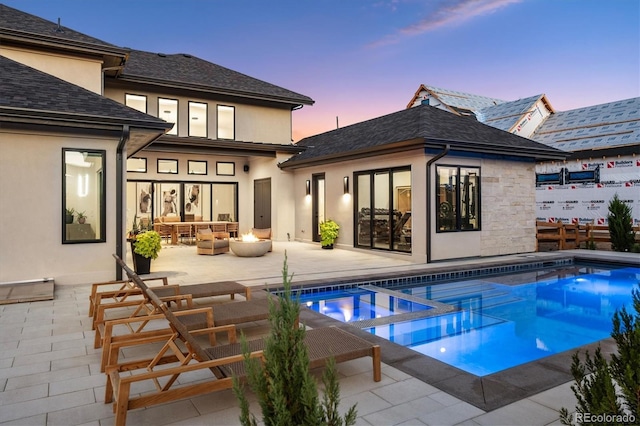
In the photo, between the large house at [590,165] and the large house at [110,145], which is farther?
the large house at [590,165]

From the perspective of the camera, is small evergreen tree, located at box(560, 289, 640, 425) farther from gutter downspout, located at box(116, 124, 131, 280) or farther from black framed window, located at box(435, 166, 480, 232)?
black framed window, located at box(435, 166, 480, 232)

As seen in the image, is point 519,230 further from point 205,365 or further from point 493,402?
point 205,365

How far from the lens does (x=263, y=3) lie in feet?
58.3

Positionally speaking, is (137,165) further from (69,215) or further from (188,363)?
(188,363)

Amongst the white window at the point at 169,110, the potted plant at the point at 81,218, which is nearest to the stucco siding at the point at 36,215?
the potted plant at the point at 81,218

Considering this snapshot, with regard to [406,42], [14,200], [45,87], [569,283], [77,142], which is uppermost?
[406,42]

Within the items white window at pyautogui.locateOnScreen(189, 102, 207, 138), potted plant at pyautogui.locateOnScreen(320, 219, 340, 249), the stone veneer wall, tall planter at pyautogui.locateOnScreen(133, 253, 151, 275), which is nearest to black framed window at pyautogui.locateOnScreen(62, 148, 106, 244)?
tall planter at pyautogui.locateOnScreen(133, 253, 151, 275)

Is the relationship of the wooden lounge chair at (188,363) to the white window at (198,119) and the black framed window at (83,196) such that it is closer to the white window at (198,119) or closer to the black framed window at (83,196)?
the black framed window at (83,196)

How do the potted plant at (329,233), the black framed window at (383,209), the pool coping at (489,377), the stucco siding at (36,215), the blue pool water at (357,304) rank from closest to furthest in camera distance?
the pool coping at (489,377), the blue pool water at (357,304), the stucco siding at (36,215), the black framed window at (383,209), the potted plant at (329,233)

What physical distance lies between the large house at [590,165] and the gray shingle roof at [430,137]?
6.14 ft

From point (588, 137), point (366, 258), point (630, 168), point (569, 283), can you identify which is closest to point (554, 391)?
point (569, 283)

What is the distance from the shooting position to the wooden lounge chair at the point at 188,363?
2.54 m

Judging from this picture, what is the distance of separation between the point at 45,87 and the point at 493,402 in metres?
9.28

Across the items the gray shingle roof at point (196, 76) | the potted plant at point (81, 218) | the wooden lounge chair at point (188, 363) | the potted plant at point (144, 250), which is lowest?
the wooden lounge chair at point (188, 363)
